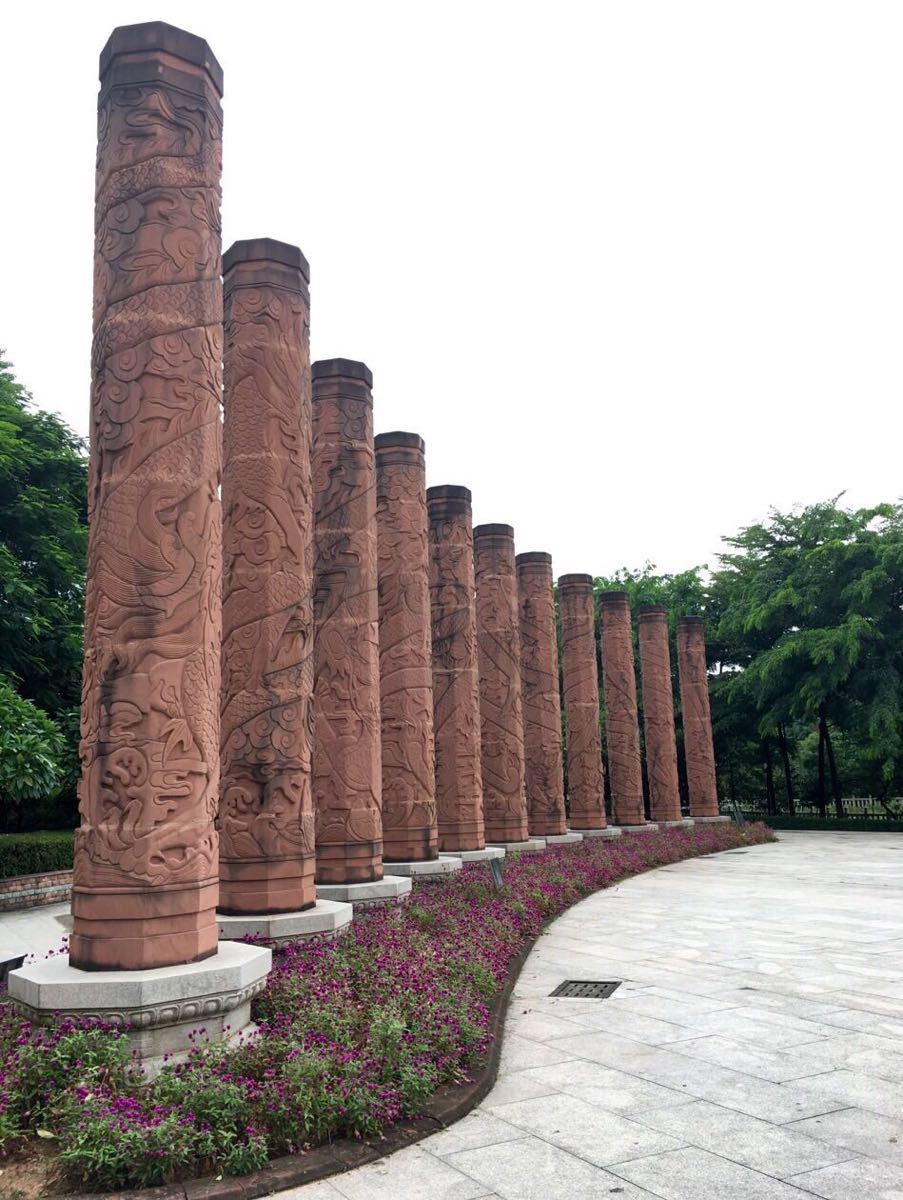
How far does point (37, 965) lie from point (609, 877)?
36.1ft

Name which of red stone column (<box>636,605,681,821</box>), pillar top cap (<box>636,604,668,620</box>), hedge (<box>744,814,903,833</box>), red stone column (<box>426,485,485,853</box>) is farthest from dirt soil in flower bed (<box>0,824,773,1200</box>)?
hedge (<box>744,814,903,833</box>)

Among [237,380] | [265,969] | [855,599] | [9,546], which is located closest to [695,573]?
[855,599]

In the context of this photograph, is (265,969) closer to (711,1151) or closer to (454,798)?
(711,1151)

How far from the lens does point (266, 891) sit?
7.30 m

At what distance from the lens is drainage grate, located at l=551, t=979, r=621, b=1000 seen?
718 centimetres

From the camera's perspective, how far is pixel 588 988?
742 cm

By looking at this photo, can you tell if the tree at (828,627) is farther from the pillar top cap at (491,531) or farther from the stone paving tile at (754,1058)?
the stone paving tile at (754,1058)

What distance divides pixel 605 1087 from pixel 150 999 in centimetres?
242

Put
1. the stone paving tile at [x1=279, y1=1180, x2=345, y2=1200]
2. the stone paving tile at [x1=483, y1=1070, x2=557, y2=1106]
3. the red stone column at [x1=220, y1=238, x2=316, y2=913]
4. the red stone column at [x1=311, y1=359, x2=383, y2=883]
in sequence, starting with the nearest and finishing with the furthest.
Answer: the stone paving tile at [x1=279, y1=1180, x2=345, y2=1200] → the stone paving tile at [x1=483, y1=1070, x2=557, y2=1106] → the red stone column at [x1=220, y1=238, x2=316, y2=913] → the red stone column at [x1=311, y1=359, x2=383, y2=883]

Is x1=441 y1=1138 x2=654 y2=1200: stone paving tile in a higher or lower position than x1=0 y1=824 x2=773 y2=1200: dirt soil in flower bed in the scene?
lower

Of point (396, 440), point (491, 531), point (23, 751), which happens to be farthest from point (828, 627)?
point (23, 751)

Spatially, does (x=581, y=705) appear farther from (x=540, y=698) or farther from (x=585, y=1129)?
(x=585, y=1129)

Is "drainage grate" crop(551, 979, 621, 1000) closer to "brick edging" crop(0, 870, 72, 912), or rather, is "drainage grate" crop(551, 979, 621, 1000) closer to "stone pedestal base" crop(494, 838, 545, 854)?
"stone pedestal base" crop(494, 838, 545, 854)

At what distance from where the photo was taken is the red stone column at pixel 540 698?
18219 millimetres
